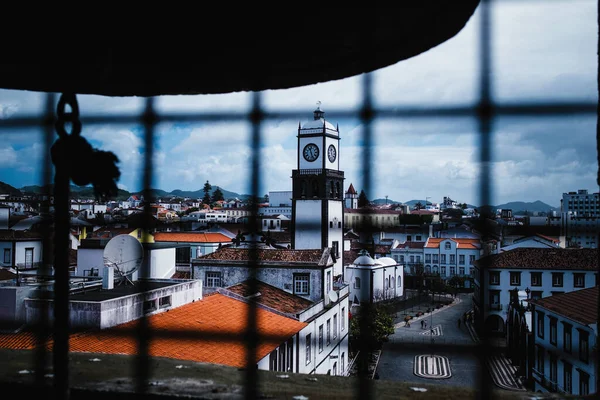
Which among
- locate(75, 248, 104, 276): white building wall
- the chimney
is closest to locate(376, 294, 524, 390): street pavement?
the chimney

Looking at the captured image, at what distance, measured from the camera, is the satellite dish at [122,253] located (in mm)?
5961

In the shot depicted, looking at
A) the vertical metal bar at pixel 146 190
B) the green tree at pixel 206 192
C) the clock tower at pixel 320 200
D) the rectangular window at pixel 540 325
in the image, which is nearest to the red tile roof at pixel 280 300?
the clock tower at pixel 320 200

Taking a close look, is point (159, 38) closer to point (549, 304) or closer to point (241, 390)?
point (241, 390)

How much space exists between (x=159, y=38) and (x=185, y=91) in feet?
0.62

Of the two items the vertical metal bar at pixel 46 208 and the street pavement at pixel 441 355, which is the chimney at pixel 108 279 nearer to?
the street pavement at pixel 441 355

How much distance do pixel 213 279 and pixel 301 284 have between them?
1931 mm

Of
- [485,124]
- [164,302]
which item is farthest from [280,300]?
[485,124]

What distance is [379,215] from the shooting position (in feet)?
4.19

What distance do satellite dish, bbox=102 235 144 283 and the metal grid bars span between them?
456 centimetres

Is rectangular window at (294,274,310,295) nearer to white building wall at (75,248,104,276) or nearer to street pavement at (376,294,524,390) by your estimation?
street pavement at (376,294,524,390)

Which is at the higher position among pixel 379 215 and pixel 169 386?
pixel 379 215

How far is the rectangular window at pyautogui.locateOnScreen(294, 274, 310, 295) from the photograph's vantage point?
10.2 m

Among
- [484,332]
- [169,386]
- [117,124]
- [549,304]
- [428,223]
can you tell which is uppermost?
[117,124]

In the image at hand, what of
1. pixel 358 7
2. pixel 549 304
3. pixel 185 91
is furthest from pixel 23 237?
pixel 549 304
